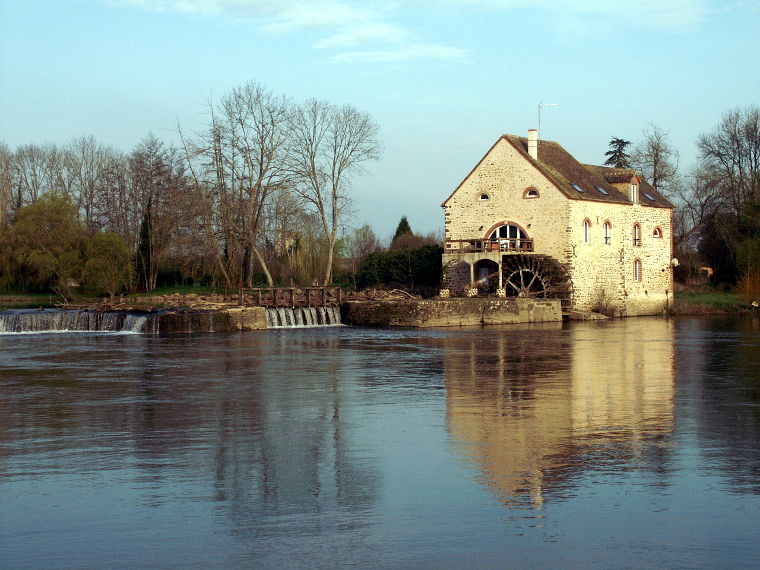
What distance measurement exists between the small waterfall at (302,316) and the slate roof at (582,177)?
1288 centimetres

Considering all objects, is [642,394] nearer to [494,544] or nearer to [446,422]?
[446,422]

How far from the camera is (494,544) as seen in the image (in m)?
7.12

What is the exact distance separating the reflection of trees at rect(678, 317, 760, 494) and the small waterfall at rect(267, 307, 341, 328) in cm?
1420

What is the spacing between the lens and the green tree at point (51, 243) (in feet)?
159

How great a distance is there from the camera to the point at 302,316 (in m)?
36.4

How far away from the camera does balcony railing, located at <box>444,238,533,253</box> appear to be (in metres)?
42.5

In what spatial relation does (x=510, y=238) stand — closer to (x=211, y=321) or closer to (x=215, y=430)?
(x=211, y=321)

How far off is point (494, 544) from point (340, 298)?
105 feet

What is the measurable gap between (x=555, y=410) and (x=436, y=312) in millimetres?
22588

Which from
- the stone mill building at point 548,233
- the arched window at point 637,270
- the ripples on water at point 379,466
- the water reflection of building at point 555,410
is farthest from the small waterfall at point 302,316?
the arched window at point 637,270

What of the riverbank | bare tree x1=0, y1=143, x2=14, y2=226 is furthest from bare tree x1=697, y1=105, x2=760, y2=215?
bare tree x1=0, y1=143, x2=14, y2=226

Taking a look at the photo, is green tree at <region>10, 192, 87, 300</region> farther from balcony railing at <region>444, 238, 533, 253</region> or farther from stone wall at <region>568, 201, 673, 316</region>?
stone wall at <region>568, 201, 673, 316</region>

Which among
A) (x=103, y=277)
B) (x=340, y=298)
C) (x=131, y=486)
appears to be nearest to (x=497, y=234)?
(x=340, y=298)

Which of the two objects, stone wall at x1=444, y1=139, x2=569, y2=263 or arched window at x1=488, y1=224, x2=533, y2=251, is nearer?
arched window at x1=488, y1=224, x2=533, y2=251
